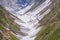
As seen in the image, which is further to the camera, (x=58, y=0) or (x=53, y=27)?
(x=58, y=0)

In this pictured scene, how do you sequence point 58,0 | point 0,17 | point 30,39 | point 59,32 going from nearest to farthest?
point 59,32
point 30,39
point 0,17
point 58,0

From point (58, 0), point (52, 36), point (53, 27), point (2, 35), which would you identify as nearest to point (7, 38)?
point (2, 35)

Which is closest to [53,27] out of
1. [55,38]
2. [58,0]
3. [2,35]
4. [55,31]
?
[55,31]

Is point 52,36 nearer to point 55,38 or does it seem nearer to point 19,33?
point 55,38

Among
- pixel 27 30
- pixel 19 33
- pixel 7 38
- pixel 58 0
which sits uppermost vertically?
pixel 58 0

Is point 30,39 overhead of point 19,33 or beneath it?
beneath

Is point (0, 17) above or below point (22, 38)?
above

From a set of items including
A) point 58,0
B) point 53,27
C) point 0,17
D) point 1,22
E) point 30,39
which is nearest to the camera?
point 53,27

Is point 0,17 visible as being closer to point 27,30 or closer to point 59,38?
point 27,30

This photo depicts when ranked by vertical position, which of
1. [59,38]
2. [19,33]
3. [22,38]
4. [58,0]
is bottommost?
[59,38]
